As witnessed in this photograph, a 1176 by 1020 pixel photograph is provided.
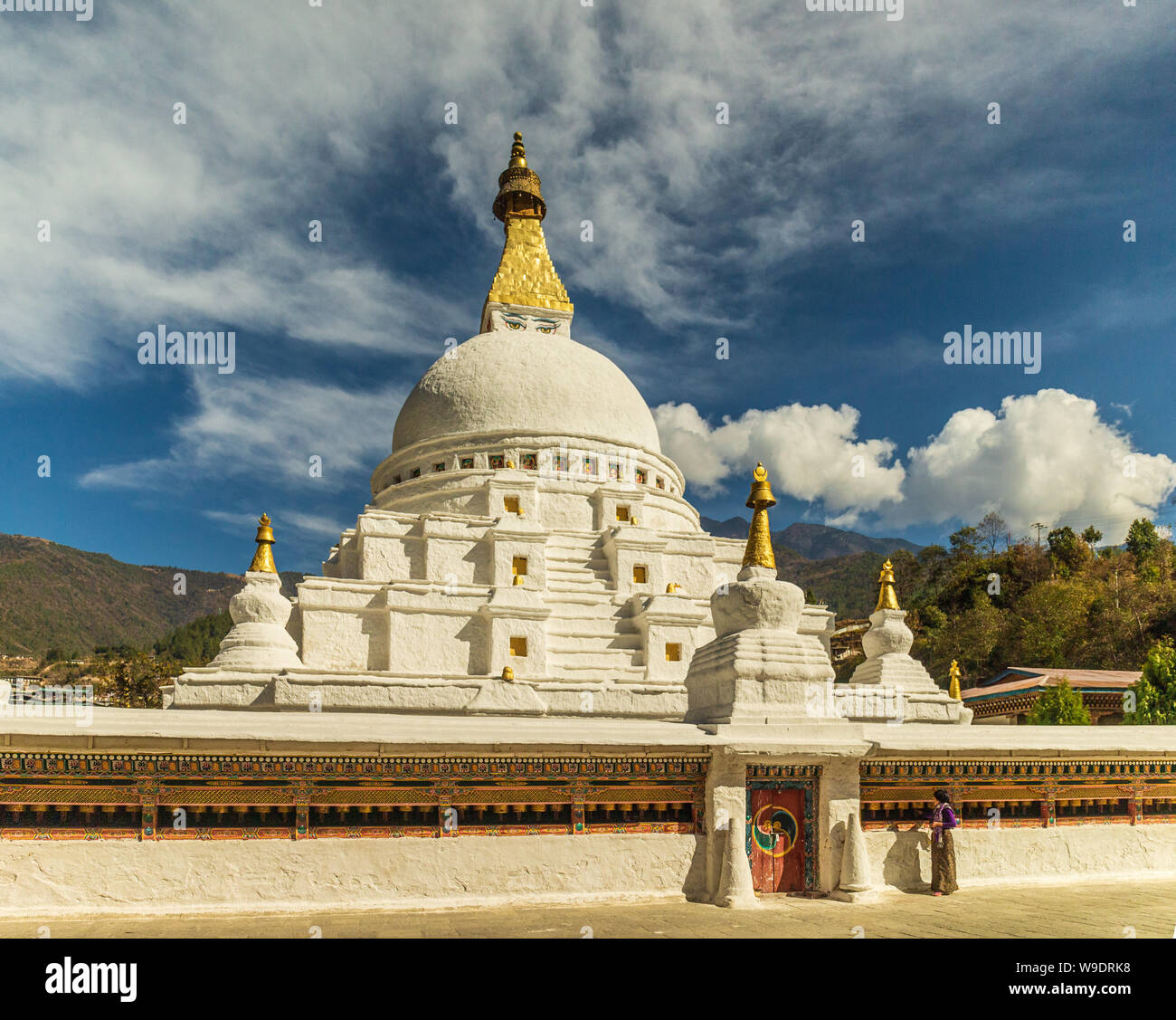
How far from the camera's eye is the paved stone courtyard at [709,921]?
7.52 meters

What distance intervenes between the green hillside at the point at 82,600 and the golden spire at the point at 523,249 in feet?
251

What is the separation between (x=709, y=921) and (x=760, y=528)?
5.18 metres

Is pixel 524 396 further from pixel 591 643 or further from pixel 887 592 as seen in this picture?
pixel 887 592

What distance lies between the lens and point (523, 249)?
33.0 meters

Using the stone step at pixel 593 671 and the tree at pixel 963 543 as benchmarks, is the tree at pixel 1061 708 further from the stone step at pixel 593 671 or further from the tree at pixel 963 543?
the tree at pixel 963 543

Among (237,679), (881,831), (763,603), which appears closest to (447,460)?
(237,679)

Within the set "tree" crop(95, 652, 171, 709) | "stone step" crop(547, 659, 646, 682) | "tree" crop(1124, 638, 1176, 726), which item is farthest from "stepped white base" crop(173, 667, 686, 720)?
"tree" crop(95, 652, 171, 709)

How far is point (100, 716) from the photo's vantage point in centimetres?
877

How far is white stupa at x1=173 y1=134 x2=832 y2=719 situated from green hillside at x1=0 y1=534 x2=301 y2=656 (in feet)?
271

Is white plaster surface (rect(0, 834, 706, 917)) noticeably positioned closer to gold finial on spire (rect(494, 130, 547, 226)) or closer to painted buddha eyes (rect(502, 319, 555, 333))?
painted buddha eyes (rect(502, 319, 555, 333))

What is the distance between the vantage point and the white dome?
25688 millimetres

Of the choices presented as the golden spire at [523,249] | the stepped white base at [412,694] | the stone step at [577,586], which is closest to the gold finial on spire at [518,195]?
the golden spire at [523,249]

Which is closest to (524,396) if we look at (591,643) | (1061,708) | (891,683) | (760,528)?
(591,643)

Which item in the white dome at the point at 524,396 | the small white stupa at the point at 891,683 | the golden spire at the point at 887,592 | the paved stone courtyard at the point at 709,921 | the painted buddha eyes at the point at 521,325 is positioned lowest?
the paved stone courtyard at the point at 709,921
